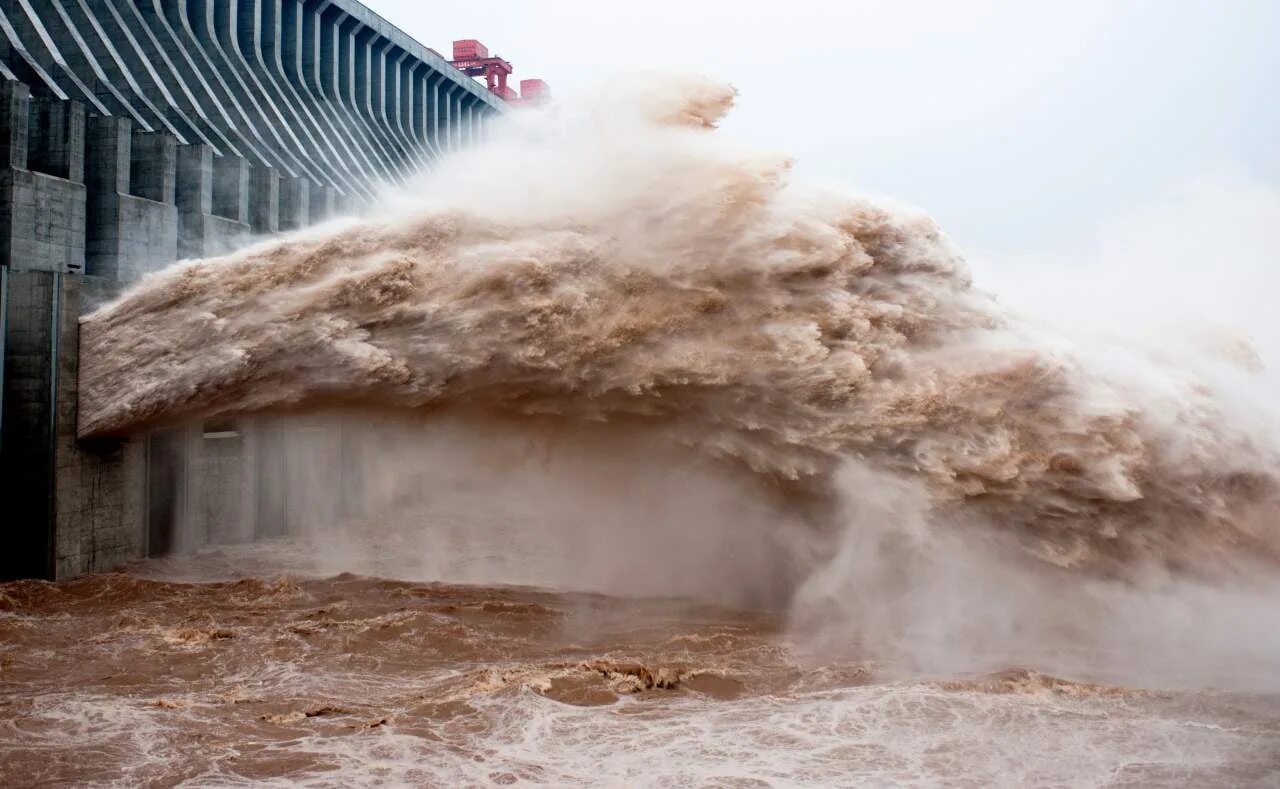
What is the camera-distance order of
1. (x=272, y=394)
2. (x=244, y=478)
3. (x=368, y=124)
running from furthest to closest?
(x=368, y=124), (x=244, y=478), (x=272, y=394)

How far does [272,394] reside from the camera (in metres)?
13.3

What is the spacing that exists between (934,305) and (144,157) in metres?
14.8

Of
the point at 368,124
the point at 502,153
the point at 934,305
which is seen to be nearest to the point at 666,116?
the point at 502,153

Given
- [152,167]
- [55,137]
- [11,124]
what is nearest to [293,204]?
[152,167]

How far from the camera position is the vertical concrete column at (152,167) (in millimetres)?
19453

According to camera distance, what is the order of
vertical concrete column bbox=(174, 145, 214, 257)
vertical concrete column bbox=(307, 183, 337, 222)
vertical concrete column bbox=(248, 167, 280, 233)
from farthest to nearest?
vertical concrete column bbox=(307, 183, 337, 222), vertical concrete column bbox=(248, 167, 280, 233), vertical concrete column bbox=(174, 145, 214, 257)

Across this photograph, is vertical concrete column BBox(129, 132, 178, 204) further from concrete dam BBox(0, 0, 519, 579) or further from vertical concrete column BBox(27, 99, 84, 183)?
vertical concrete column BBox(27, 99, 84, 183)

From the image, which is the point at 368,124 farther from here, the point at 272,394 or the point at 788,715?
the point at 788,715

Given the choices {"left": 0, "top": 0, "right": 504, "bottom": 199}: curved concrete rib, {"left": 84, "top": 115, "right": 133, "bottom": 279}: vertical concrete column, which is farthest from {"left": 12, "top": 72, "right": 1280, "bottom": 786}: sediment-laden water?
{"left": 0, "top": 0, "right": 504, "bottom": 199}: curved concrete rib

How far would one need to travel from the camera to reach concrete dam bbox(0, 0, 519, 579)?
46.1 feet

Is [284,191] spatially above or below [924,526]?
above

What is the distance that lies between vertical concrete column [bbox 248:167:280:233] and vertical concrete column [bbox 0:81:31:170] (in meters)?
A: 6.49

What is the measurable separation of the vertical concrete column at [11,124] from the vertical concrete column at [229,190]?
535 centimetres

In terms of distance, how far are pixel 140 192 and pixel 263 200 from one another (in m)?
4.27
